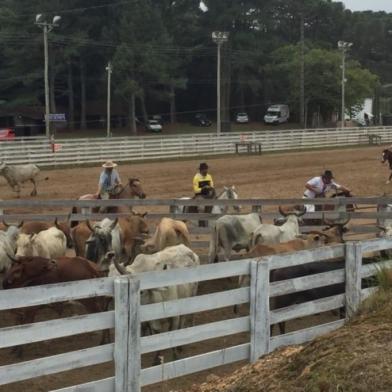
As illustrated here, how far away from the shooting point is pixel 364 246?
748 centimetres

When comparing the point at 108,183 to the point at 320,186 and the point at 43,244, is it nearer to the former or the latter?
the point at 320,186

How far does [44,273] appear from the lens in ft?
27.0

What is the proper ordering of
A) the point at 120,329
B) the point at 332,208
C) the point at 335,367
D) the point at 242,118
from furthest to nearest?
1. the point at 242,118
2. the point at 332,208
3. the point at 120,329
4. the point at 335,367

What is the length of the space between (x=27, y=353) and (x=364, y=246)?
3928 mm

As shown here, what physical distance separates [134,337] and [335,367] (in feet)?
5.43

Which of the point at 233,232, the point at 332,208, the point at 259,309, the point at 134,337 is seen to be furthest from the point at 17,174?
the point at 134,337

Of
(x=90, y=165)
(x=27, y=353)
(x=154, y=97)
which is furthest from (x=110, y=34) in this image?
(x=27, y=353)

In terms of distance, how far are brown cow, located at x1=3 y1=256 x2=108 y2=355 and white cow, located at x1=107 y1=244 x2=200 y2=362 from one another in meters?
0.43

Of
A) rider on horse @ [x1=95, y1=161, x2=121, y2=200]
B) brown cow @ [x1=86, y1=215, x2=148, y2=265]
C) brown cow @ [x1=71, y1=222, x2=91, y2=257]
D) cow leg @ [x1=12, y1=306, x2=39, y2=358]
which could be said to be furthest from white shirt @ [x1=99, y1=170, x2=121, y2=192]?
cow leg @ [x1=12, y1=306, x2=39, y2=358]

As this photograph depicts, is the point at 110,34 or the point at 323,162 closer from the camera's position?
the point at 323,162

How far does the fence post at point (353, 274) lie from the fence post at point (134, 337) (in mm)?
2762

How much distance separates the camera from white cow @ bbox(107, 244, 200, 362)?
7.22 metres

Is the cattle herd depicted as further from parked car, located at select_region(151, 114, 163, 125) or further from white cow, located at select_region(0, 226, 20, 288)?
parked car, located at select_region(151, 114, 163, 125)

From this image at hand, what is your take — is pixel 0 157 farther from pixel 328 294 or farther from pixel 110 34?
pixel 110 34
